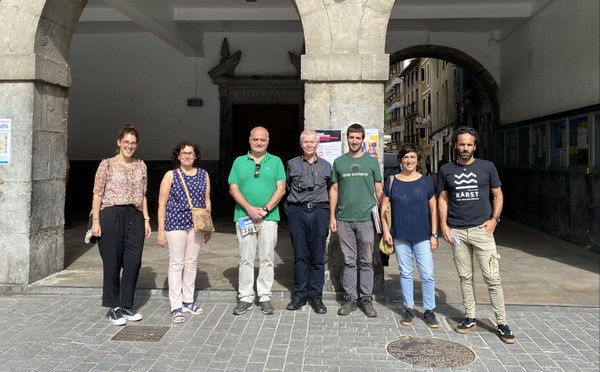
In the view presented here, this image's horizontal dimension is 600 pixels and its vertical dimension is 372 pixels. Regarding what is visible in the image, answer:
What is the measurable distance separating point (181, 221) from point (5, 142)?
2750 mm

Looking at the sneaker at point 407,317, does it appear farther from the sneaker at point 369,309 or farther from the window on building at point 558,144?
the window on building at point 558,144

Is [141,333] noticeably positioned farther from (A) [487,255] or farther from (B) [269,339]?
(A) [487,255]

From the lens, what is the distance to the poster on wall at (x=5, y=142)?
591cm

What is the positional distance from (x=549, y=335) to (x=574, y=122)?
19.8 ft

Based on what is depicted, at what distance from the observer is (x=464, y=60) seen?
13.6 meters

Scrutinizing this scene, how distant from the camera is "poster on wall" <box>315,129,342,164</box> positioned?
18.0ft

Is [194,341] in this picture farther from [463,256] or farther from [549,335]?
[549,335]

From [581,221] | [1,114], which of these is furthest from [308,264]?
[581,221]

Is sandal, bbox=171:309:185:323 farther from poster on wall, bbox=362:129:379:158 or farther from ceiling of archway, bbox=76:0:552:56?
ceiling of archway, bbox=76:0:552:56

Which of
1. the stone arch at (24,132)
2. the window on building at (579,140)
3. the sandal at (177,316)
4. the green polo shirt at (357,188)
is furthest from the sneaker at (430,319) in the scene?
the window on building at (579,140)

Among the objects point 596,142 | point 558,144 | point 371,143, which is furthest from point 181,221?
point 558,144

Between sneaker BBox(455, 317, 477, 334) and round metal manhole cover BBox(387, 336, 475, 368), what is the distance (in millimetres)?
300

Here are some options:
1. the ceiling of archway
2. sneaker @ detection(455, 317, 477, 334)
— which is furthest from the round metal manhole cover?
the ceiling of archway

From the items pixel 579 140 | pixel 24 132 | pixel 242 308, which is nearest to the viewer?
pixel 242 308
